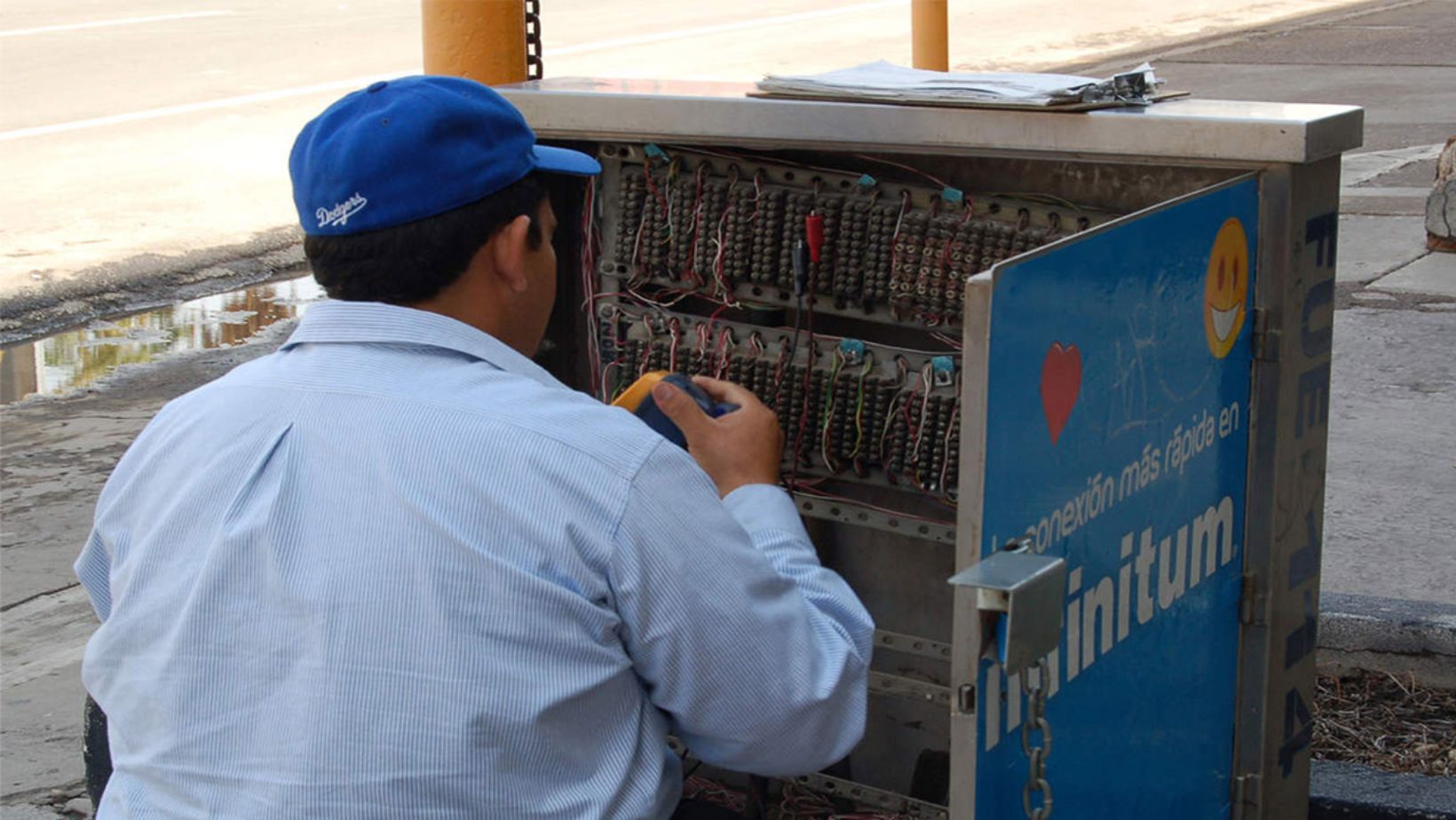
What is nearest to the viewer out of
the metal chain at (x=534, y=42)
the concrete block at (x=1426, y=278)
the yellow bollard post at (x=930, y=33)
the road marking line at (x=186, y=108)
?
the metal chain at (x=534, y=42)

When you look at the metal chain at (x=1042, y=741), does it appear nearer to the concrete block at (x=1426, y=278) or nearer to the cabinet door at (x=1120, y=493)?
the cabinet door at (x=1120, y=493)

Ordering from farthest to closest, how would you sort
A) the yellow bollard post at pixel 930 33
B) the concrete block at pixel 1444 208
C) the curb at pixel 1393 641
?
the concrete block at pixel 1444 208, the yellow bollard post at pixel 930 33, the curb at pixel 1393 641

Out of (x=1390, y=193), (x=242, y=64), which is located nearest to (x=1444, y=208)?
(x=1390, y=193)

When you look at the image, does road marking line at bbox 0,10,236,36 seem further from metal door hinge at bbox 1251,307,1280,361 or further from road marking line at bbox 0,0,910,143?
metal door hinge at bbox 1251,307,1280,361

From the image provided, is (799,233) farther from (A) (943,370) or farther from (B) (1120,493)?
(B) (1120,493)

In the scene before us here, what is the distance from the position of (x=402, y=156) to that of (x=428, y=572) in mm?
496

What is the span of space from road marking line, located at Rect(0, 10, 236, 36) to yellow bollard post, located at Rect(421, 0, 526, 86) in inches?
506

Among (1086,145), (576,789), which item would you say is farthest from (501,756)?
(1086,145)

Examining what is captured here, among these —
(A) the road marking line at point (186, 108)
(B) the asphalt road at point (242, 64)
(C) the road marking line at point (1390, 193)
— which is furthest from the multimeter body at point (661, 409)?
(A) the road marking line at point (186, 108)

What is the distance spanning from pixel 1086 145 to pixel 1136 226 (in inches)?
16.5

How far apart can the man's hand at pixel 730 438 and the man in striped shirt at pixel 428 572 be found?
0.29 m

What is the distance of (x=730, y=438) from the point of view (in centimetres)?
235

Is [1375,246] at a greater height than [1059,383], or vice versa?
[1059,383]

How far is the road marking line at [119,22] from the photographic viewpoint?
1506 cm
